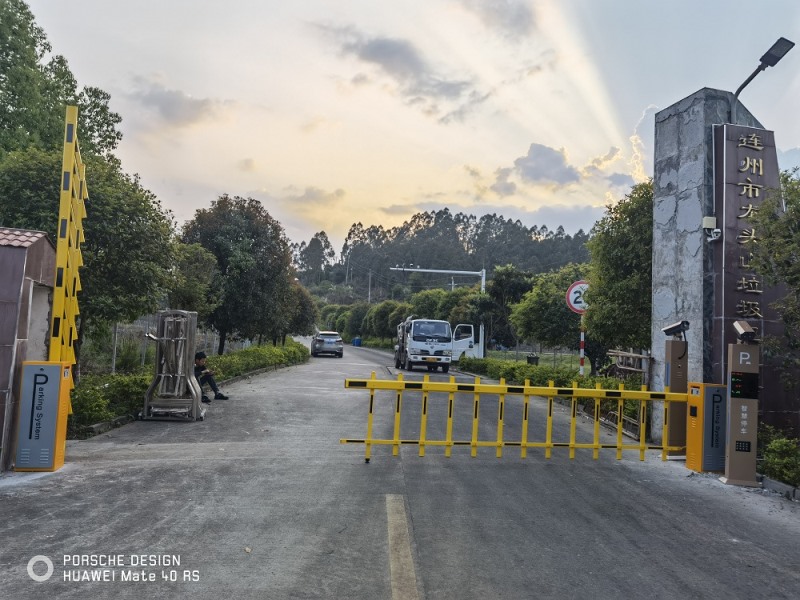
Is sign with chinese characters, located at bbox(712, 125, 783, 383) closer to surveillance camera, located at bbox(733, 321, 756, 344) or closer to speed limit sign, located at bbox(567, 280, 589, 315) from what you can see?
surveillance camera, located at bbox(733, 321, 756, 344)

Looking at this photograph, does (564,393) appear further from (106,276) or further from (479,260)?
(479,260)

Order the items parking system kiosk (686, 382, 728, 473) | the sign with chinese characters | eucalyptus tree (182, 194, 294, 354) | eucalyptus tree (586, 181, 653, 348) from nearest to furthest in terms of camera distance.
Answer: parking system kiosk (686, 382, 728, 473), the sign with chinese characters, eucalyptus tree (586, 181, 653, 348), eucalyptus tree (182, 194, 294, 354)

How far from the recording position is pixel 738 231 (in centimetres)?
959

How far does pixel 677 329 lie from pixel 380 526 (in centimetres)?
609

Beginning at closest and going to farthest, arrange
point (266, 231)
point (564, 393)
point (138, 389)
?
point (564, 393) < point (138, 389) < point (266, 231)

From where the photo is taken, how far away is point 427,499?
671 cm

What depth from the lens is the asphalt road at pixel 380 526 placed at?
4508mm

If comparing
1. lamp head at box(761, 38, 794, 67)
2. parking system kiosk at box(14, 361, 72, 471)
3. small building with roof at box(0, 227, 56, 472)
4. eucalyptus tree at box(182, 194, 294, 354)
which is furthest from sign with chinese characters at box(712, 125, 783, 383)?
eucalyptus tree at box(182, 194, 294, 354)

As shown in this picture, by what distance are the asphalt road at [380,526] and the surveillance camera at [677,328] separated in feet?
6.40

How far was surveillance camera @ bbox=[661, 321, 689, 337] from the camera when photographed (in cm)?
950

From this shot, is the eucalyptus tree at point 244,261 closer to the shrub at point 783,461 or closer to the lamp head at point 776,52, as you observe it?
the lamp head at point 776,52

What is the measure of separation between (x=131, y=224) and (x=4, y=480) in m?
6.72

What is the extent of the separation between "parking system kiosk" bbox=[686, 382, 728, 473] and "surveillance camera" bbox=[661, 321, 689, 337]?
992 mm

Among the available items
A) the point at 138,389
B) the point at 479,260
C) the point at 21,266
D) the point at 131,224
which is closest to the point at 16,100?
the point at 131,224
